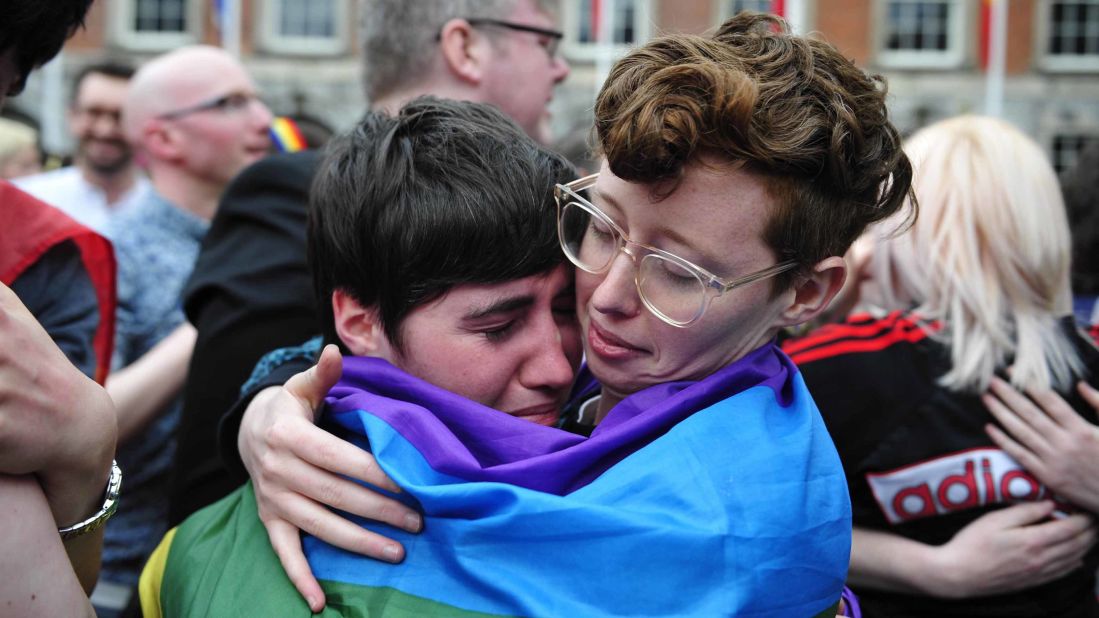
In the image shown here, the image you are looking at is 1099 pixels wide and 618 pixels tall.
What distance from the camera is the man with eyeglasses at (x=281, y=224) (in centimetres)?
240

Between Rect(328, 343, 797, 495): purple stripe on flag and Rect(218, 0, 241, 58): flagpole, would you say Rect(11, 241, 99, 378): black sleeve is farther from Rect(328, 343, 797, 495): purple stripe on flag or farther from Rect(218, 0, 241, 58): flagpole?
Rect(218, 0, 241, 58): flagpole

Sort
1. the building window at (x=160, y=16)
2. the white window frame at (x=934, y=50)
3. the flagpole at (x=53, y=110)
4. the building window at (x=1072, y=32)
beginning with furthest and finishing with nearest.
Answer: the building window at (x=160, y=16)
the white window frame at (x=934, y=50)
the building window at (x=1072, y=32)
the flagpole at (x=53, y=110)

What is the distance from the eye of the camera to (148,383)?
295 centimetres

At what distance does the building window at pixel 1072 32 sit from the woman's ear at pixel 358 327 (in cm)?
2084

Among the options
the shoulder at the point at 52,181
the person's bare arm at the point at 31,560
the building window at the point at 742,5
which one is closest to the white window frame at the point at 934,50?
the building window at the point at 742,5

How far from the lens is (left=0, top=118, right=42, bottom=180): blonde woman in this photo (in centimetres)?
582

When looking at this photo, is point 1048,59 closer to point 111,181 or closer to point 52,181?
point 111,181

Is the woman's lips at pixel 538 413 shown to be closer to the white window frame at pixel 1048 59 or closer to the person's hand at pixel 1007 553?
the person's hand at pixel 1007 553

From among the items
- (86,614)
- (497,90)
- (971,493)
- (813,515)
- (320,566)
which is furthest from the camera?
(497,90)

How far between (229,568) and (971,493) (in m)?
1.52

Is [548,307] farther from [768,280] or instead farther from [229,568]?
[229,568]

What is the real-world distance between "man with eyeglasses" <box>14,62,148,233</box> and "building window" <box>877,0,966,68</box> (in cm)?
1706

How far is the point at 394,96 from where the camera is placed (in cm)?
293

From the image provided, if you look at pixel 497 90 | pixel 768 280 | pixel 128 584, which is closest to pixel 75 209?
pixel 128 584
